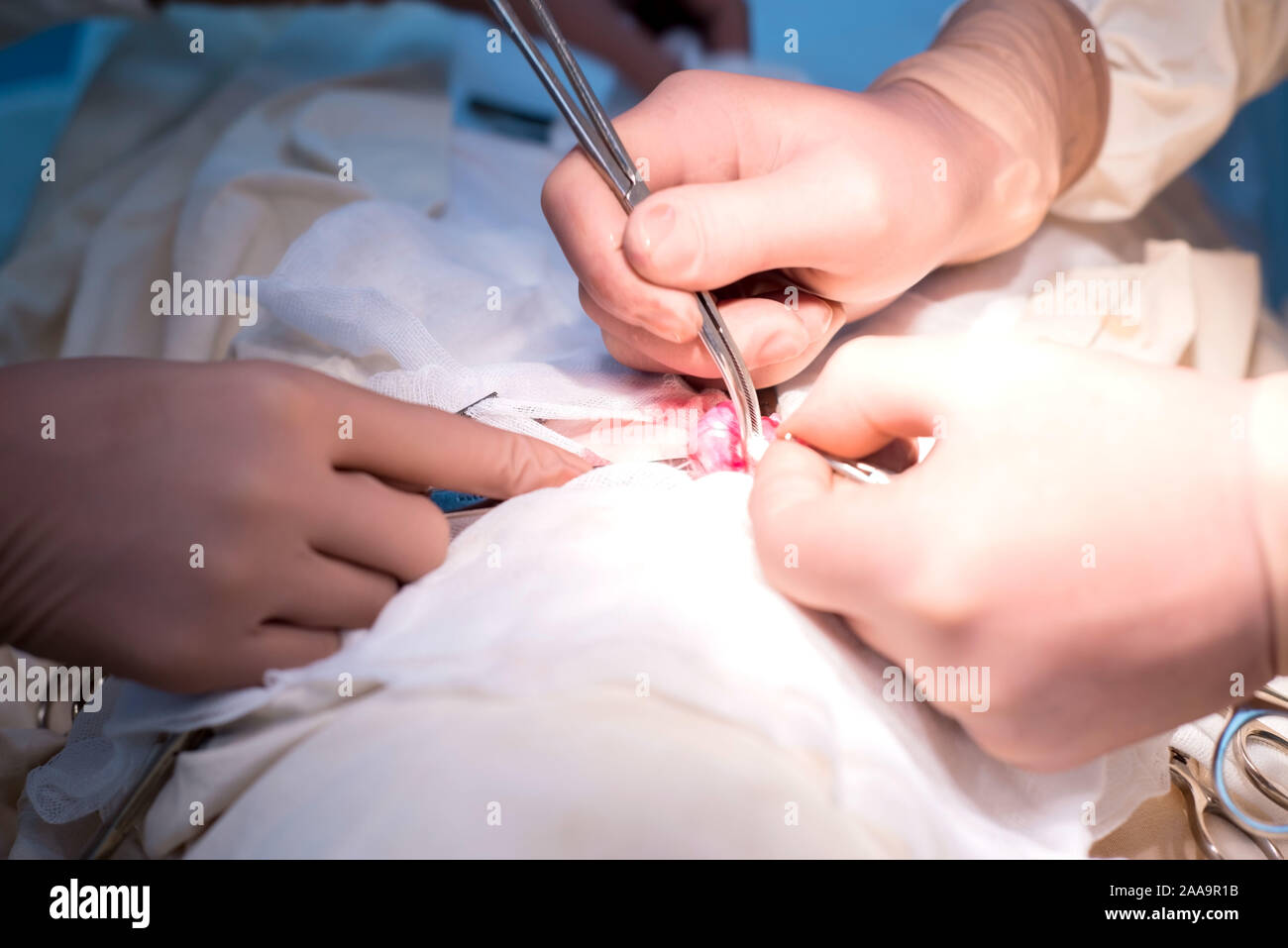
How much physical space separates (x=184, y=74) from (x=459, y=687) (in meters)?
1.25

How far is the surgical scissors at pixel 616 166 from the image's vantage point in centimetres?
84

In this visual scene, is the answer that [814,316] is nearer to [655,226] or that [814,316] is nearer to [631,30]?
[655,226]

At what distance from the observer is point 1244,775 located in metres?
0.80

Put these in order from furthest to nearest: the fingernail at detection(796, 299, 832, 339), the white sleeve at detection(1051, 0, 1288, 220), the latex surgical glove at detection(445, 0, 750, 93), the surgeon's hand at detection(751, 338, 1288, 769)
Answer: the latex surgical glove at detection(445, 0, 750, 93)
the white sleeve at detection(1051, 0, 1288, 220)
the fingernail at detection(796, 299, 832, 339)
the surgeon's hand at detection(751, 338, 1288, 769)

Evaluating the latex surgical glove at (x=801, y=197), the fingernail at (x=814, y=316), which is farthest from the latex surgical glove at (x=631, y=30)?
the fingernail at (x=814, y=316)

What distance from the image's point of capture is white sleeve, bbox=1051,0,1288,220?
1.20 m

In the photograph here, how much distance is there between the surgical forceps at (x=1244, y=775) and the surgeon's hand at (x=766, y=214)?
19.3 inches

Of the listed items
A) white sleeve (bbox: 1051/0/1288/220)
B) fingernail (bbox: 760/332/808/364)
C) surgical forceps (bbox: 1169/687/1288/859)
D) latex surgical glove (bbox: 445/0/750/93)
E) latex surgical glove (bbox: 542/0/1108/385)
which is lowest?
surgical forceps (bbox: 1169/687/1288/859)

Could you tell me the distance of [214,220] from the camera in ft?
3.62

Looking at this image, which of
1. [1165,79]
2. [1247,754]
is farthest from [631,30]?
[1247,754]

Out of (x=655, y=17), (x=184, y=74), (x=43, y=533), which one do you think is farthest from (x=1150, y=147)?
(x=184, y=74)

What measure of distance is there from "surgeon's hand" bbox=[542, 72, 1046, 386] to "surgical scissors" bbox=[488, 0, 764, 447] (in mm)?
19

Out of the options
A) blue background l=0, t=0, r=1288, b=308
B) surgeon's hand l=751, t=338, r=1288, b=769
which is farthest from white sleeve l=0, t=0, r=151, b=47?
surgeon's hand l=751, t=338, r=1288, b=769

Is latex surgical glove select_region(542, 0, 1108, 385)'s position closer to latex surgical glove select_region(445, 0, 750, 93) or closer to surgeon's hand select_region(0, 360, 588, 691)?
surgeon's hand select_region(0, 360, 588, 691)
